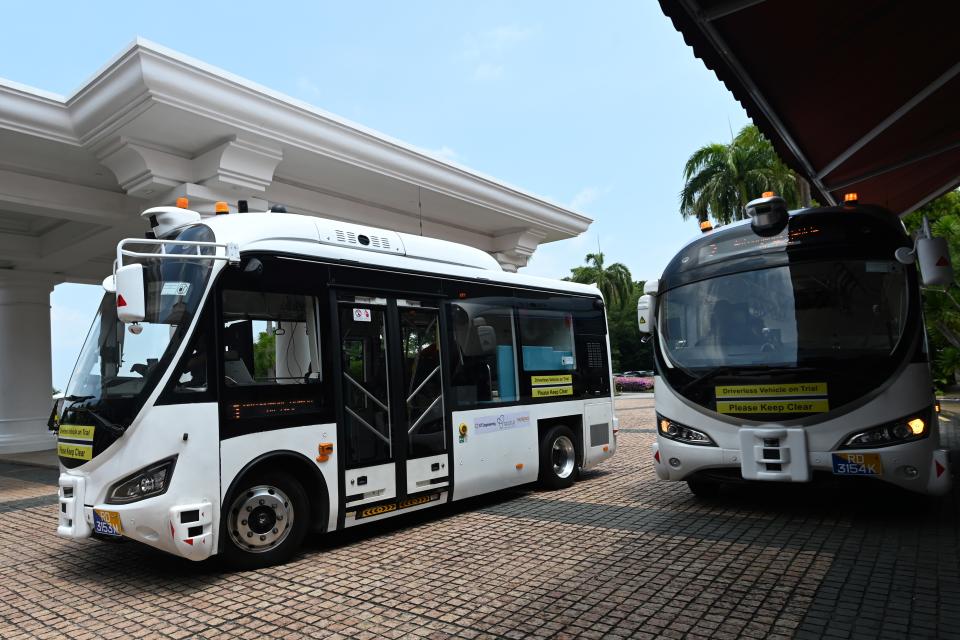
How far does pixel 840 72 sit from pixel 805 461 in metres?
3.43

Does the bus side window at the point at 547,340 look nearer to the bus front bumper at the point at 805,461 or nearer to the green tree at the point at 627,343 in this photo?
the bus front bumper at the point at 805,461

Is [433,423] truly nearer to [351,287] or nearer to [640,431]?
[351,287]

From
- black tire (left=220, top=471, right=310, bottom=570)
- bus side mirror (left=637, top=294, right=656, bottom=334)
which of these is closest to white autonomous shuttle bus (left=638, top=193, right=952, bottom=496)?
bus side mirror (left=637, top=294, right=656, bottom=334)

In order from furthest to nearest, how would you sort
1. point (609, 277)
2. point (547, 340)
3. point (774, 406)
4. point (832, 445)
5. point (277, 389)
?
point (609, 277) < point (547, 340) < point (774, 406) < point (832, 445) < point (277, 389)

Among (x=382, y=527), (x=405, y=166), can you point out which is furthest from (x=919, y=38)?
(x=405, y=166)

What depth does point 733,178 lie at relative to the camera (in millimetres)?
31031

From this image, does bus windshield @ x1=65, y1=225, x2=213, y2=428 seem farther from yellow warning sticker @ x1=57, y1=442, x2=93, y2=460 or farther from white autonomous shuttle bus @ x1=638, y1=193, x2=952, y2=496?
white autonomous shuttle bus @ x1=638, y1=193, x2=952, y2=496

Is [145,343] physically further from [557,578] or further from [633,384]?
[633,384]

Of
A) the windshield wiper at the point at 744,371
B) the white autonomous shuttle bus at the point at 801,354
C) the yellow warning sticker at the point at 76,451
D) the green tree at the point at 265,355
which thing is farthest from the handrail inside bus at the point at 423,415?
the yellow warning sticker at the point at 76,451

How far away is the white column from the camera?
15586 mm

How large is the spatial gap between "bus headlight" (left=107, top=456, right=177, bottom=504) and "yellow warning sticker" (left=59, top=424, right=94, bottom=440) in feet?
1.72

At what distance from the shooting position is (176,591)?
192 inches

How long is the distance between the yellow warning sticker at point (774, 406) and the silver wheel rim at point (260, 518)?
4127mm

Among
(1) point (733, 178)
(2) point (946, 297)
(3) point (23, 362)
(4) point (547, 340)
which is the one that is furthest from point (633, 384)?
(4) point (547, 340)
